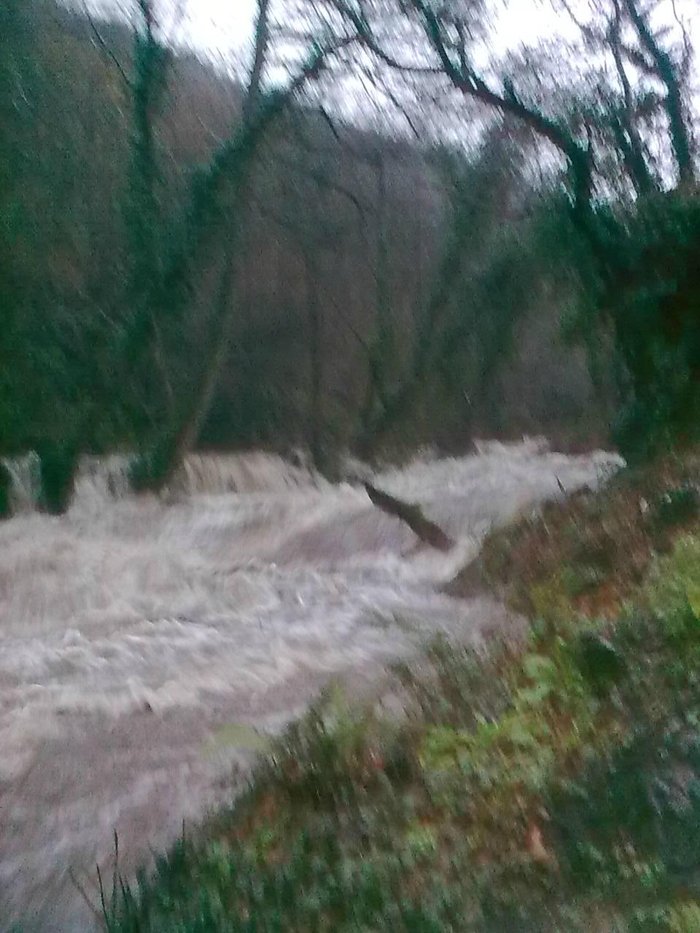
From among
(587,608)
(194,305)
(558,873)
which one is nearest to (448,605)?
(587,608)

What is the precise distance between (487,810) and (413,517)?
5.53ft

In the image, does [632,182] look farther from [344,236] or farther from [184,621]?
[184,621]

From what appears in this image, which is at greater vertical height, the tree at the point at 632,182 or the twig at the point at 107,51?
the tree at the point at 632,182

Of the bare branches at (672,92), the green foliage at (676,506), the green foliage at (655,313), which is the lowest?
the green foliage at (676,506)

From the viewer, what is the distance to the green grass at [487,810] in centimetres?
220

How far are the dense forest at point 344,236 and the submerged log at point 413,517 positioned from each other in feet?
0.92

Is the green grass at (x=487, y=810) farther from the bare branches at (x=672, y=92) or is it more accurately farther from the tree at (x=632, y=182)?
the bare branches at (x=672, y=92)

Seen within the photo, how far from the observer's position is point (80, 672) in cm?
310

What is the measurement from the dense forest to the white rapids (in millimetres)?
209

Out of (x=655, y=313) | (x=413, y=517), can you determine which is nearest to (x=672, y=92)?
(x=655, y=313)

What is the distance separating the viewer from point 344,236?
162 inches

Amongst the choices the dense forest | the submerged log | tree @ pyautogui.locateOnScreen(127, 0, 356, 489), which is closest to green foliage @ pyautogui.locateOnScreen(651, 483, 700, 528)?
the dense forest

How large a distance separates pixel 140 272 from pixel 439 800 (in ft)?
8.59

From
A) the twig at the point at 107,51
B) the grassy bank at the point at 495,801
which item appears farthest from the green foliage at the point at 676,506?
the twig at the point at 107,51
